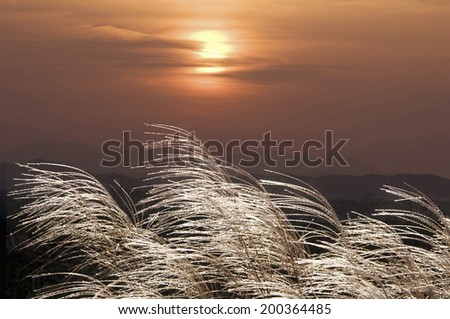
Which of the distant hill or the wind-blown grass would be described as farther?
the distant hill

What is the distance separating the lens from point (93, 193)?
5074mm

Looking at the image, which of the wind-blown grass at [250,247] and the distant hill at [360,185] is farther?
the distant hill at [360,185]

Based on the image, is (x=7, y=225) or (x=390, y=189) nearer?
(x=390, y=189)

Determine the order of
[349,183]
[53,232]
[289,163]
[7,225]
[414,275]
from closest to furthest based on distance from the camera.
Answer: [414,275]
[53,232]
[7,225]
[289,163]
[349,183]

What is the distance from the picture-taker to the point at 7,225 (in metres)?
7.12

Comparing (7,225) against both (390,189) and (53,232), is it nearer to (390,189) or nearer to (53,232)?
(53,232)

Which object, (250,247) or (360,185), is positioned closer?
(250,247)

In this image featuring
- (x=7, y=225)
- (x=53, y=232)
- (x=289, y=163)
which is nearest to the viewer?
(x=53, y=232)

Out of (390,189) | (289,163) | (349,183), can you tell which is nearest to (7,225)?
(289,163)
